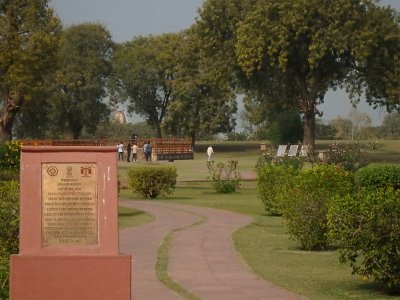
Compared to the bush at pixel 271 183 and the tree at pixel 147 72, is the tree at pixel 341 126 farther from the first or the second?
the bush at pixel 271 183

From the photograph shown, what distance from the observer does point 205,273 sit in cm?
1165

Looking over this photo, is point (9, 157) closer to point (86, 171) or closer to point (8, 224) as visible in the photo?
point (8, 224)

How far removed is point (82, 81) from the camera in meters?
70.8

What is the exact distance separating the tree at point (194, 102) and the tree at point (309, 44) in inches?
631

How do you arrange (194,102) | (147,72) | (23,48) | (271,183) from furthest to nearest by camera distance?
(147,72) < (194,102) < (23,48) < (271,183)

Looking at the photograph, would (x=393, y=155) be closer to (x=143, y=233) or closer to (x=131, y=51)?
(x=131, y=51)

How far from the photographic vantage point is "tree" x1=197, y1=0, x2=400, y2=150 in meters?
47.1

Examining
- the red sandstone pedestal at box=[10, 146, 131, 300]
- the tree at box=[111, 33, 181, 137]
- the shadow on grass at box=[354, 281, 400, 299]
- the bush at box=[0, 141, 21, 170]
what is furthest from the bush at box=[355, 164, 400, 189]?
the tree at box=[111, 33, 181, 137]

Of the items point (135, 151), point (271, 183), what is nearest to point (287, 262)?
point (271, 183)

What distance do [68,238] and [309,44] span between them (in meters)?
41.6

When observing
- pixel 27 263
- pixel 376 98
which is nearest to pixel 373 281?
pixel 27 263

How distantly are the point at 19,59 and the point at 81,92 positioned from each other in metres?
28.8

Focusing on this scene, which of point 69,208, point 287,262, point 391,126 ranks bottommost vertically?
point 287,262

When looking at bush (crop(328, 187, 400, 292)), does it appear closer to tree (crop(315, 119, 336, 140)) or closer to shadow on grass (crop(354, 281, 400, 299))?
shadow on grass (crop(354, 281, 400, 299))
